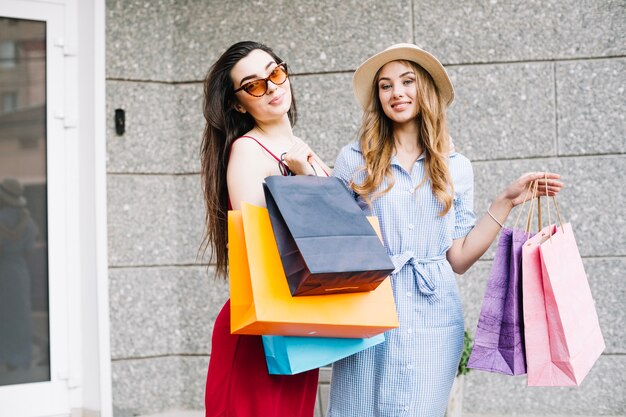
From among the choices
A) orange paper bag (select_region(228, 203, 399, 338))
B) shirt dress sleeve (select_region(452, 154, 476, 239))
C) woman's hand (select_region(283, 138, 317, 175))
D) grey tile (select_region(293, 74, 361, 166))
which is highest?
grey tile (select_region(293, 74, 361, 166))

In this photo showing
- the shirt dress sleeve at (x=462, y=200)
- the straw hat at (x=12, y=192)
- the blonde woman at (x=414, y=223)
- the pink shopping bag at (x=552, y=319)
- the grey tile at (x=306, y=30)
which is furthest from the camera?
the grey tile at (x=306, y=30)

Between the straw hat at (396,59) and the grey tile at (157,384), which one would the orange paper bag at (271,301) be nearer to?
the straw hat at (396,59)

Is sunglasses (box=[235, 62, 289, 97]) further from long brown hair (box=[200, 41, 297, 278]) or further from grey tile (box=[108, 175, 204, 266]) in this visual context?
grey tile (box=[108, 175, 204, 266])

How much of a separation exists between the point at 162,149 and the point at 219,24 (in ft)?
2.68

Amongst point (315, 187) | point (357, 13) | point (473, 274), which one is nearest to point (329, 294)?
point (315, 187)

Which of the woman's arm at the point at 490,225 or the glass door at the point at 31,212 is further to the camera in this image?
the glass door at the point at 31,212

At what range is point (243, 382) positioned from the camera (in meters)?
2.43

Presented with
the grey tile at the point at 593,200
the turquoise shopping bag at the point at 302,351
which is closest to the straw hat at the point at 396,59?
the turquoise shopping bag at the point at 302,351

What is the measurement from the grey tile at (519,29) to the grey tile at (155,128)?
56.4 inches

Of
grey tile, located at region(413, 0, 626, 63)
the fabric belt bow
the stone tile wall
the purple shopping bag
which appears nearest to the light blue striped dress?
the fabric belt bow

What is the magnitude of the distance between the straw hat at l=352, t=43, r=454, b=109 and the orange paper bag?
0.74 metres

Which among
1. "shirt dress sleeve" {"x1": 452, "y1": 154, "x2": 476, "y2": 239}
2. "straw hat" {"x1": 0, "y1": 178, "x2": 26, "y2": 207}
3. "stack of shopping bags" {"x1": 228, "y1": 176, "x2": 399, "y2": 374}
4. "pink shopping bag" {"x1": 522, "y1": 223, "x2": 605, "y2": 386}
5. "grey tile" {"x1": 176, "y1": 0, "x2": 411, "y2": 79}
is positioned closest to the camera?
"stack of shopping bags" {"x1": 228, "y1": 176, "x2": 399, "y2": 374}

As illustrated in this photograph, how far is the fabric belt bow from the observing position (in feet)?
8.25

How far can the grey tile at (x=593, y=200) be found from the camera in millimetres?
4293
